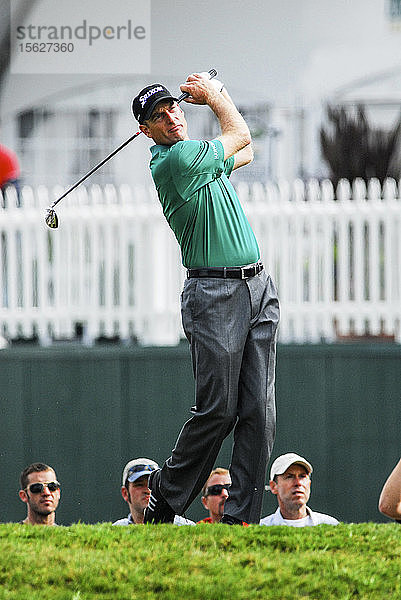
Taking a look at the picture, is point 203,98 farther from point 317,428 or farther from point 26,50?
point 26,50

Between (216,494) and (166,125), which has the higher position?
(166,125)

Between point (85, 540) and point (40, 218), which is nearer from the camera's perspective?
point (85, 540)

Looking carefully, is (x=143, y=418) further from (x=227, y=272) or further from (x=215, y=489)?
(x=227, y=272)

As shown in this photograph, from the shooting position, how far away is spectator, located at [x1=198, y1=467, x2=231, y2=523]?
6805mm

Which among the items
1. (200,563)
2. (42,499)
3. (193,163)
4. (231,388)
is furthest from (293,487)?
(193,163)

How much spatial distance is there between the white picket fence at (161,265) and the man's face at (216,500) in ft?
5.09

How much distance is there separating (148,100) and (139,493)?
9.01ft

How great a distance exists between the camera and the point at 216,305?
181 inches

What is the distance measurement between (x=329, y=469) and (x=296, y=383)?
0.65m

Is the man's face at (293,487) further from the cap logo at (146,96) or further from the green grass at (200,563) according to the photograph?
the cap logo at (146,96)

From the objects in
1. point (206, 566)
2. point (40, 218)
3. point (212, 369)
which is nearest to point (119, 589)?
point (206, 566)

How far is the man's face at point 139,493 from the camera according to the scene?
6.52 m

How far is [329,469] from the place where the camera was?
7.93m

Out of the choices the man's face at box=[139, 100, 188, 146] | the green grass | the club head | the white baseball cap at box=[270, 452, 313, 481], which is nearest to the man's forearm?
the man's face at box=[139, 100, 188, 146]
